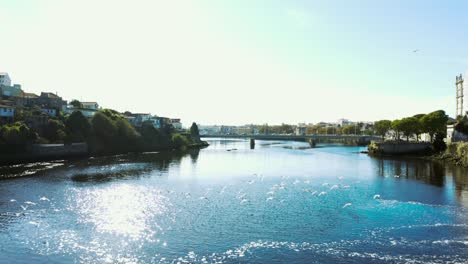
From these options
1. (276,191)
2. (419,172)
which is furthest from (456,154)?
(276,191)

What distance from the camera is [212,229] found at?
2425 centimetres

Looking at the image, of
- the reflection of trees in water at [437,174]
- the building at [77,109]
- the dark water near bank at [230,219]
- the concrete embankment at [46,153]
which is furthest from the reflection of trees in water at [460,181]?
the building at [77,109]

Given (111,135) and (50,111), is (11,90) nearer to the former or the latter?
(50,111)

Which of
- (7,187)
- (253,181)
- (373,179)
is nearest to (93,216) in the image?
(7,187)

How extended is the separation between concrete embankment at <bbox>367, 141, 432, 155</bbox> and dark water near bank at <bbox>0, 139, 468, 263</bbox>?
38800 mm

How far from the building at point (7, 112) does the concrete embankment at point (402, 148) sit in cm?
8206

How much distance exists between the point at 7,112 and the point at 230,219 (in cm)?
6012

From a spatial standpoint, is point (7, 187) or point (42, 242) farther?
point (7, 187)

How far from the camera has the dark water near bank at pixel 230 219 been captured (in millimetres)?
20000

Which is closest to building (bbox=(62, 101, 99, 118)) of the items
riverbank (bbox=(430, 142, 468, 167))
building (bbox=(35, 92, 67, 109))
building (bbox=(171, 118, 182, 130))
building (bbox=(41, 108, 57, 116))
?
building (bbox=(35, 92, 67, 109))

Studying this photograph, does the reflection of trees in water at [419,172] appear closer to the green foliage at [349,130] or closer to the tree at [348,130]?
the green foliage at [349,130]

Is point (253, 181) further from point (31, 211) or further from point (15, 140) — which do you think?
point (15, 140)

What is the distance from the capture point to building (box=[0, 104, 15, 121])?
65.9 metres

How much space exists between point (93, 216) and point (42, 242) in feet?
20.1
